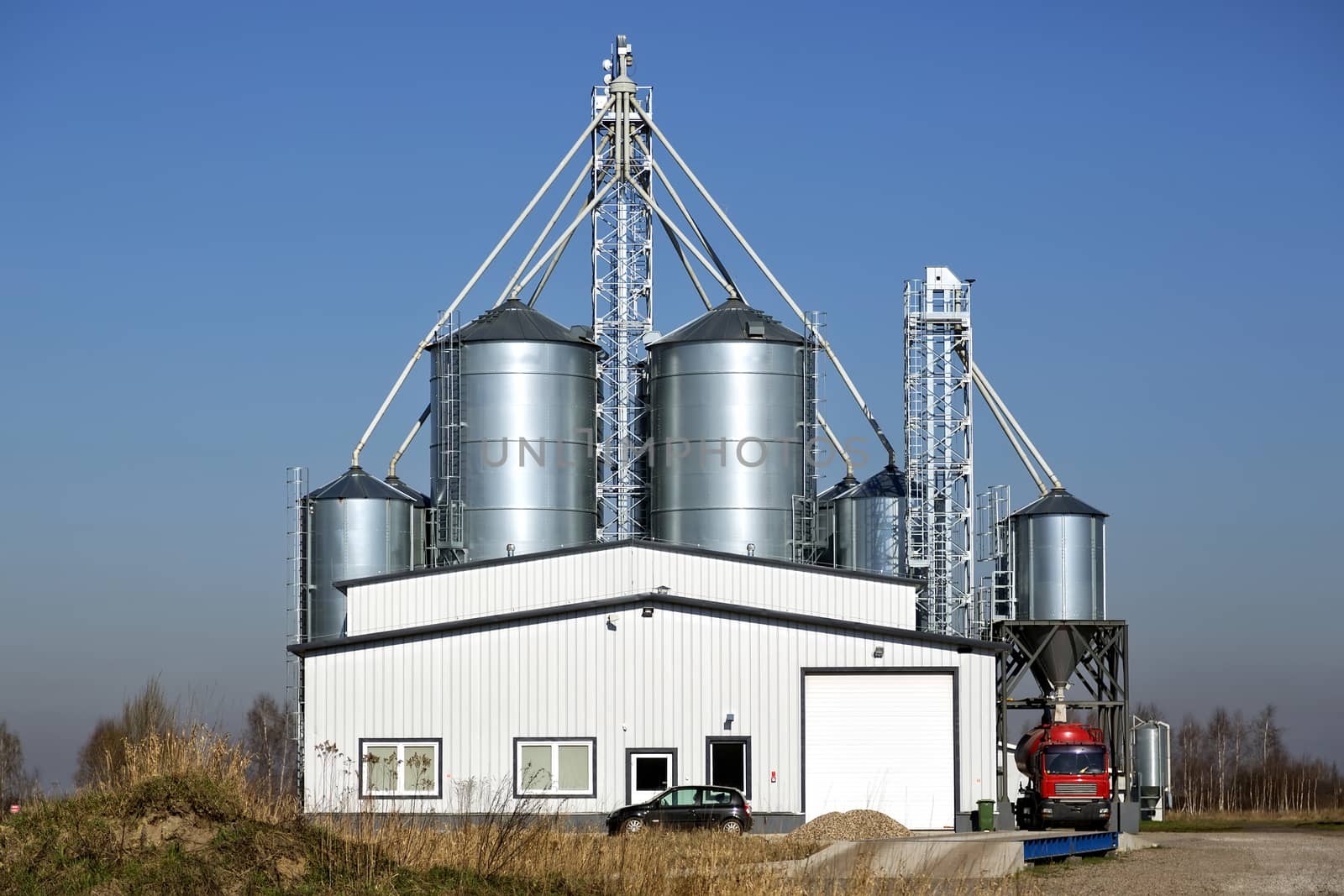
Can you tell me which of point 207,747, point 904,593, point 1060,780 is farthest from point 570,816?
point 207,747

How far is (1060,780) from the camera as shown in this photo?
44.9 metres

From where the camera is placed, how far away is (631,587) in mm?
42750

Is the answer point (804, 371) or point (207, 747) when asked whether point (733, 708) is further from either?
point (207, 747)

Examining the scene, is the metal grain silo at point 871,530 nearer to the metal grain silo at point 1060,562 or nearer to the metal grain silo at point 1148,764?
the metal grain silo at point 1060,562

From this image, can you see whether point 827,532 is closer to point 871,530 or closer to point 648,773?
point 871,530

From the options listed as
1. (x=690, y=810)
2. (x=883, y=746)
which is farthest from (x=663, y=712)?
(x=883, y=746)

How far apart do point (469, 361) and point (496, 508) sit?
15.1 feet

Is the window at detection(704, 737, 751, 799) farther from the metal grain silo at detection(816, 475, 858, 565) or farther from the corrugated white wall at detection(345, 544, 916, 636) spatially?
the metal grain silo at detection(816, 475, 858, 565)

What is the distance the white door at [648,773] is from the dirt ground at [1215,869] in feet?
29.5

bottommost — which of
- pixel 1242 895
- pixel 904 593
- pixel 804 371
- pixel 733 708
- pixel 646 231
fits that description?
pixel 1242 895

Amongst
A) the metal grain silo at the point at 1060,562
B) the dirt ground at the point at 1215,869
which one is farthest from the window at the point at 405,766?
the metal grain silo at the point at 1060,562

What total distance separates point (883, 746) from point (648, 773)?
554cm

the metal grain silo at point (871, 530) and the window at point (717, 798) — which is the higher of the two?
the metal grain silo at point (871, 530)

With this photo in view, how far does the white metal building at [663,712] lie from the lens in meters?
40.2
